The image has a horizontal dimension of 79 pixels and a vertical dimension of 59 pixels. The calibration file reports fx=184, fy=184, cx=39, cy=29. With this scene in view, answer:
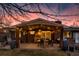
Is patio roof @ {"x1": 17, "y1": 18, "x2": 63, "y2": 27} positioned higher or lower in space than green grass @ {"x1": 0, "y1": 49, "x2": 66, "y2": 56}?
higher

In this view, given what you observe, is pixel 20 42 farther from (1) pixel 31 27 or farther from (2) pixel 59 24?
(2) pixel 59 24

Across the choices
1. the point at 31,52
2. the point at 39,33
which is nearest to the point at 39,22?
the point at 39,33

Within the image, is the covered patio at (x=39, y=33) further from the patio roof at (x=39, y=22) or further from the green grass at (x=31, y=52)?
the green grass at (x=31, y=52)

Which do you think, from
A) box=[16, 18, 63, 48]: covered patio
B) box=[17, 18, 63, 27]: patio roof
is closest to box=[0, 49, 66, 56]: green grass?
box=[16, 18, 63, 48]: covered patio

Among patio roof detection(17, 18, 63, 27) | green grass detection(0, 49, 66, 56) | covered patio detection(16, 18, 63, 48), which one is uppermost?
patio roof detection(17, 18, 63, 27)

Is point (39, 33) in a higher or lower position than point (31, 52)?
higher

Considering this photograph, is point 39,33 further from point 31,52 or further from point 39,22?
point 31,52

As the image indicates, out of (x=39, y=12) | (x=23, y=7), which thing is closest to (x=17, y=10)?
(x=23, y=7)

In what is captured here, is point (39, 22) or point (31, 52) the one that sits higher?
point (39, 22)

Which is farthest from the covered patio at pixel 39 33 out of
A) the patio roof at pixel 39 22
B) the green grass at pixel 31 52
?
the green grass at pixel 31 52

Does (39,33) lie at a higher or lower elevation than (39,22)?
lower

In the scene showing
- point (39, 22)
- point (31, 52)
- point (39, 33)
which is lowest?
point (31, 52)

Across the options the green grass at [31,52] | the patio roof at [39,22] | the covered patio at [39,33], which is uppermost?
the patio roof at [39,22]

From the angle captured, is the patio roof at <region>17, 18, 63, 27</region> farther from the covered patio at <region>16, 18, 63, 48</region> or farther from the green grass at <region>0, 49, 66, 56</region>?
the green grass at <region>0, 49, 66, 56</region>
